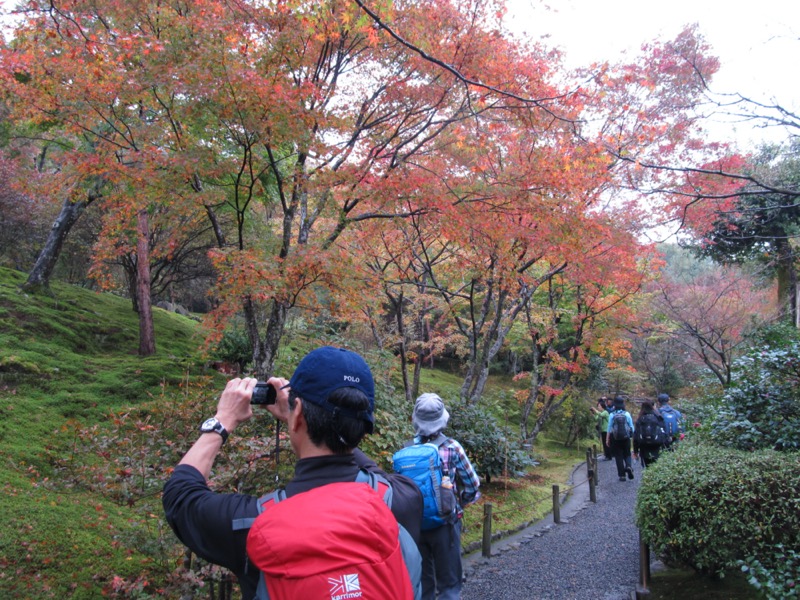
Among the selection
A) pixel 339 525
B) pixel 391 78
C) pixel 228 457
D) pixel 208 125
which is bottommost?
pixel 228 457

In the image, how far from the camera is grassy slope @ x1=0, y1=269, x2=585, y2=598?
4.63 m

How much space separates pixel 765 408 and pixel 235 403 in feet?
20.5

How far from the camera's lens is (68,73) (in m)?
7.02

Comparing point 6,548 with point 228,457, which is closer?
point 228,457

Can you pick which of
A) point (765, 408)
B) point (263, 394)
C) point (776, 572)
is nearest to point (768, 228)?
point (765, 408)

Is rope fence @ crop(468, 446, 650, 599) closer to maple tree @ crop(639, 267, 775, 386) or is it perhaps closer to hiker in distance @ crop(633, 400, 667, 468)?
hiker in distance @ crop(633, 400, 667, 468)

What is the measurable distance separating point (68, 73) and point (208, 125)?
7.84 feet

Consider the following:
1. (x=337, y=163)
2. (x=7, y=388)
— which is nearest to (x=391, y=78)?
(x=337, y=163)

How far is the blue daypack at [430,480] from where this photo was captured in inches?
137

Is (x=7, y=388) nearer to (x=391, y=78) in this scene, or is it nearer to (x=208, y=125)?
(x=208, y=125)

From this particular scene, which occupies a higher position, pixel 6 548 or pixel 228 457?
pixel 228 457

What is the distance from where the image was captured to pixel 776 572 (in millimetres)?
3648

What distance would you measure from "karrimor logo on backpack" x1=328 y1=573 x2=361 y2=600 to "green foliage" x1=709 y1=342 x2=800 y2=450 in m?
5.39

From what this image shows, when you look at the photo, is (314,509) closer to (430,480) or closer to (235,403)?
(235,403)
